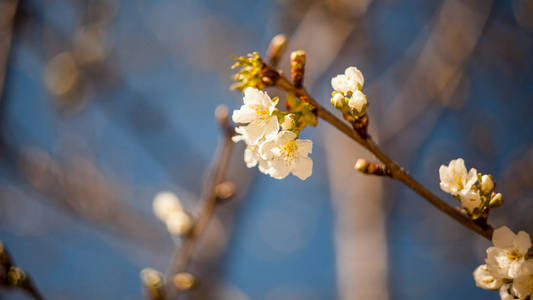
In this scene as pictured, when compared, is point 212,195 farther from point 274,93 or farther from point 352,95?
point 274,93

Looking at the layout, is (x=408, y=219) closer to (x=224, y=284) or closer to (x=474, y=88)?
(x=474, y=88)

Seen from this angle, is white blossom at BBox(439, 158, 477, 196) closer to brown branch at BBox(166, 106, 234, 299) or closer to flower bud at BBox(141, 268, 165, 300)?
brown branch at BBox(166, 106, 234, 299)

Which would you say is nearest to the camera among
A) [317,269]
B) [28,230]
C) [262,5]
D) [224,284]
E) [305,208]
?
[224,284]

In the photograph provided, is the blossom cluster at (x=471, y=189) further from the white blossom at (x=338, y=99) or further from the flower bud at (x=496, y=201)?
the white blossom at (x=338, y=99)

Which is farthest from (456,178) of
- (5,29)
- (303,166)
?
(5,29)

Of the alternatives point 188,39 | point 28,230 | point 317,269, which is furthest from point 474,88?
point 317,269

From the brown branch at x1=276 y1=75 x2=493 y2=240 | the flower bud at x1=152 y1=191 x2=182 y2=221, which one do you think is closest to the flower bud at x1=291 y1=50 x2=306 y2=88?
the brown branch at x1=276 y1=75 x2=493 y2=240
